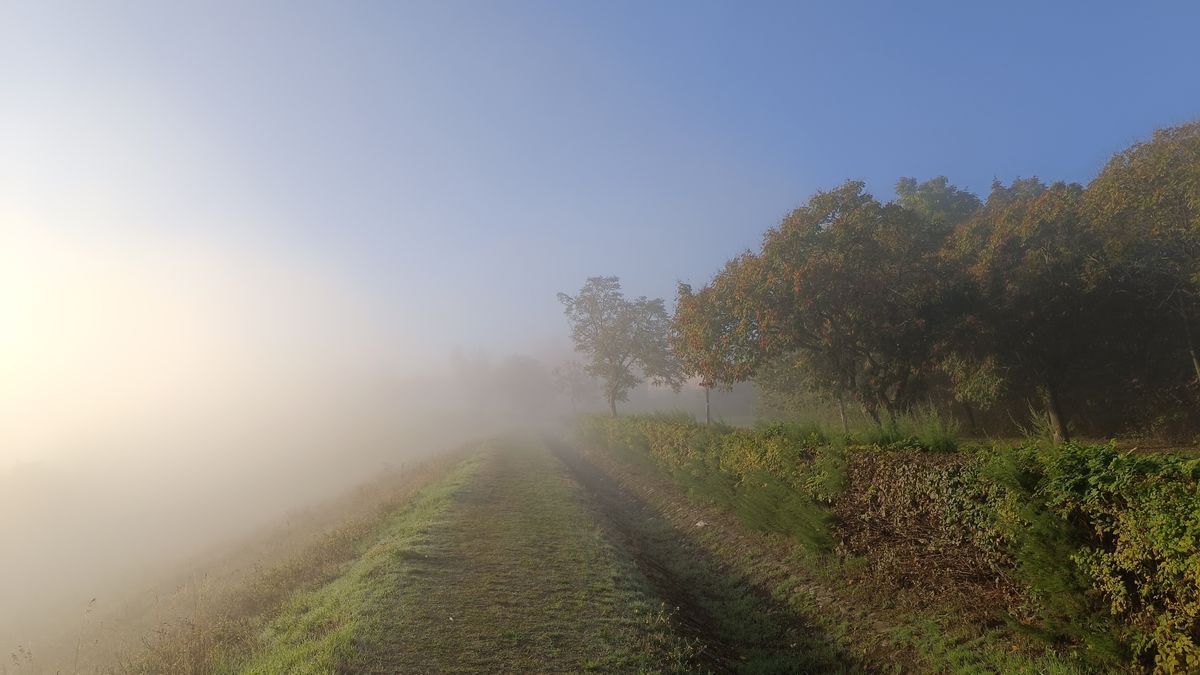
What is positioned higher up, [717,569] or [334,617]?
[334,617]

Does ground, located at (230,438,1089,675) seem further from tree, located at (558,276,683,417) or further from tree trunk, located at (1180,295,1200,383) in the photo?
tree, located at (558,276,683,417)

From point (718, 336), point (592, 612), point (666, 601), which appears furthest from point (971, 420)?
point (592, 612)

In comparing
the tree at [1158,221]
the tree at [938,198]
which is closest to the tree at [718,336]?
the tree at [1158,221]

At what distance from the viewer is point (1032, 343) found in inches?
735

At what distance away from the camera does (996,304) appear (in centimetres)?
1809

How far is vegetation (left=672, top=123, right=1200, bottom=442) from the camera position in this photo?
630 inches

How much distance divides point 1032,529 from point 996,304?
15.4 m

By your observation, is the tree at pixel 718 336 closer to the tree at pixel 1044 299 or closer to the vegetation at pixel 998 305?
the vegetation at pixel 998 305

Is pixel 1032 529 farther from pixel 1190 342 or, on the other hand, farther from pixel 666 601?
pixel 1190 342

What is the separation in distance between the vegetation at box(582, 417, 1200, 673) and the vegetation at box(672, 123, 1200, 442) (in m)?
8.11

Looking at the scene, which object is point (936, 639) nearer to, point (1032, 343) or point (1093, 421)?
point (1032, 343)

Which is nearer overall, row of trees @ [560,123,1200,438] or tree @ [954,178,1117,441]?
row of trees @ [560,123,1200,438]

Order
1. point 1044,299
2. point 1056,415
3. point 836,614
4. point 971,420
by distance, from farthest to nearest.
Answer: point 971,420 → point 1056,415 → point 1044,299 → point 836,614

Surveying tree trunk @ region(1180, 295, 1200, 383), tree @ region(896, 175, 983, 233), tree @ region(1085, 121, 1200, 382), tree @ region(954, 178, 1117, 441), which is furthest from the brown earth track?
tree @ region(896, 175, 983, 233)
